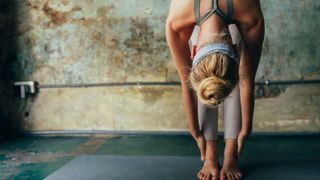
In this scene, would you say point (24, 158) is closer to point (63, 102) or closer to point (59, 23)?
point (63, 102)

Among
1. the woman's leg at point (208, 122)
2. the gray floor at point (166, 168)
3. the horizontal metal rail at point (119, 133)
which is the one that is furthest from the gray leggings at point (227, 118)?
the horizontal metal rail at point (119, 133)

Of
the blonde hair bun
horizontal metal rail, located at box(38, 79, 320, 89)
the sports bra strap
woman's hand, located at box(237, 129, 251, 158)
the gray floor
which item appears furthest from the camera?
horizontal metal rail, located at box(38, 79, 320, 89)

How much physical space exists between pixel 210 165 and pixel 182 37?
82 centimetres

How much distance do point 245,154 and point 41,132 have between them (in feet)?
6.73

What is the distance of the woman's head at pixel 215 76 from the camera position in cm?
166

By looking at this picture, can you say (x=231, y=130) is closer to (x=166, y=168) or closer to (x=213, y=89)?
(x=166, y=168)

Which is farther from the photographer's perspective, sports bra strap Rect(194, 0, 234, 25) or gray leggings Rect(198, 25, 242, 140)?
gray leggings Rect(198, 25, 242, 140)

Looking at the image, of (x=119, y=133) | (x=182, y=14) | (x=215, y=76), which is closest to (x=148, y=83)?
(x=119, y=133)

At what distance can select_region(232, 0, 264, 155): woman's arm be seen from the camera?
6.35 feet

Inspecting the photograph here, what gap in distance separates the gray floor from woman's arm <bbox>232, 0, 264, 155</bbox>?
15.1 inches

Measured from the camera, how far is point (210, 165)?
7.63 feet

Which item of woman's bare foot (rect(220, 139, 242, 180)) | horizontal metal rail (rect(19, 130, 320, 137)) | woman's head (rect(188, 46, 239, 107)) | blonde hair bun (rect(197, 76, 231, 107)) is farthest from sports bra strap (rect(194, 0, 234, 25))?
horizontal metal rail (rect(19, 130, 320, 137))

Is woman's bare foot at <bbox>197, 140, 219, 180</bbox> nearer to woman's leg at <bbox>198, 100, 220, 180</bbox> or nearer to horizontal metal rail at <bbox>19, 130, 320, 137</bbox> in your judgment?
woman's leg at <bbox>198, 100, 220, 180</bbox>

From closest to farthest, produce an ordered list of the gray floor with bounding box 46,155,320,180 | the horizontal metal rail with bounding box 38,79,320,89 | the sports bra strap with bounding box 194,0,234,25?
the sports bra strap with bounding box 194,0,234,25 < the gray floor with bounding box 46,155,320,180 < the horizontal metal rail with bounding box 38,79,320,89
